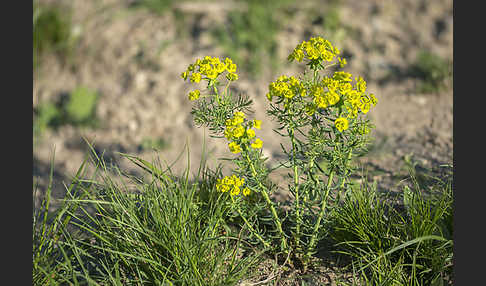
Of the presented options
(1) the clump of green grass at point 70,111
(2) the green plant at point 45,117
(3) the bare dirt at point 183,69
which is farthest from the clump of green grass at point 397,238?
(2) the green plant at point 45,117

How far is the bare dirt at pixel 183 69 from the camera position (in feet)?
13.7

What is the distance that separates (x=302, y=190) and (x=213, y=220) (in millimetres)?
451

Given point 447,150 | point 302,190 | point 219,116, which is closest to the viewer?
point 219,116

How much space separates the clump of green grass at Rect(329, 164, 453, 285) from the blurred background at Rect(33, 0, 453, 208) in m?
1.63

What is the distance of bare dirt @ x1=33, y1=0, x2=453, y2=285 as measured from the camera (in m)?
4.16

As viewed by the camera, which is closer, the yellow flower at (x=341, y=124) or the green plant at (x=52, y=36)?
the yellow flower at (x=341, y=124)

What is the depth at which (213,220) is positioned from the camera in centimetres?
218

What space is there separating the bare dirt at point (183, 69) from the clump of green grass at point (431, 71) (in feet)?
0.20

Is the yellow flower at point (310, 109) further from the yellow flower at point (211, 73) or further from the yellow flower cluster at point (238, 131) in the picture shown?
the yellow flower at point (211, 73)

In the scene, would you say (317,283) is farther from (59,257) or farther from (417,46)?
(417,46)

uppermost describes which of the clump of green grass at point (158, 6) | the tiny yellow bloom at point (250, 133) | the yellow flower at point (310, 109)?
the clump of green grass at point (158, 6)

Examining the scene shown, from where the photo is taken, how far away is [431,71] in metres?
4.43

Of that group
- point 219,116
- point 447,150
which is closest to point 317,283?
point 219,116

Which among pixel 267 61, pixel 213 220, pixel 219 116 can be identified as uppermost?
pixel 267 61
